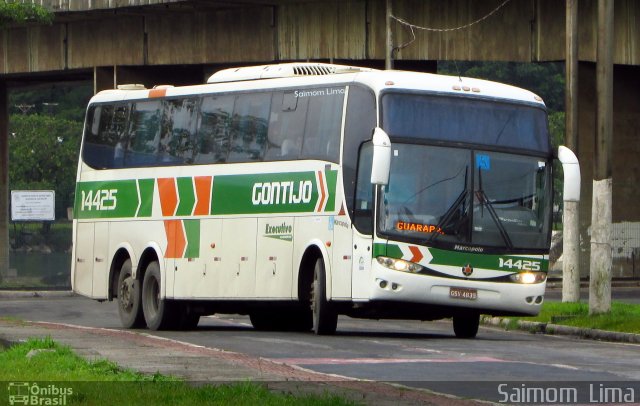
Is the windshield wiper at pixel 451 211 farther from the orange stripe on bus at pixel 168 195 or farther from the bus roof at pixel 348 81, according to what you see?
the orange stripe on bus at pixel 168 195

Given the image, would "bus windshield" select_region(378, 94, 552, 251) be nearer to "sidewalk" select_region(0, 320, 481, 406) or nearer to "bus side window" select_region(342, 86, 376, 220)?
"bus side window" select_region(342, 86, 376, 220)

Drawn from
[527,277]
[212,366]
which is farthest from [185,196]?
[212,366]

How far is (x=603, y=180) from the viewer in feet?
81.4

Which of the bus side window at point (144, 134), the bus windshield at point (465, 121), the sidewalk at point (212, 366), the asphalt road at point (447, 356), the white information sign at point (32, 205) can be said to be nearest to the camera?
the sidewalk at point (212, 366)

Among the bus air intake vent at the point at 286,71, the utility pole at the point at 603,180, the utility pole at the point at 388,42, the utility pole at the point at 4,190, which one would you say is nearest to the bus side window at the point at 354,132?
the bus air intake vent at the point at 286,71

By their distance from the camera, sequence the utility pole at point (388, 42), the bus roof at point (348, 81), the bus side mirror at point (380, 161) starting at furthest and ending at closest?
1. the utility pole at point (388, 42)
2. the bus roof at point (348, 81)
3. the bus side mirror at point (380, 161)

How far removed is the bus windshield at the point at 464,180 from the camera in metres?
20.6

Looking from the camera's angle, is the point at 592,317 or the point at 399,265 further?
the point at 592,317

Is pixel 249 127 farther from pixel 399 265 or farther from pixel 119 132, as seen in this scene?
pixel 399 265

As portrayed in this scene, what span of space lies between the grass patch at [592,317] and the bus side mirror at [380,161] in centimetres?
511

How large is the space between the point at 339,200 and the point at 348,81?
1609mm

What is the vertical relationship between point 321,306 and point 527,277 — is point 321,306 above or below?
below

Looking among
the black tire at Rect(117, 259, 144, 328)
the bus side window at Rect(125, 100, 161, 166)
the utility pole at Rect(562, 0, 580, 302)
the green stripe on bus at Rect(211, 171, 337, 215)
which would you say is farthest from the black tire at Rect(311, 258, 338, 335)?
the utility pole at Rect(562, 0, 580, 302)

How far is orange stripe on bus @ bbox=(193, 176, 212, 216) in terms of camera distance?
2364 centimetres
